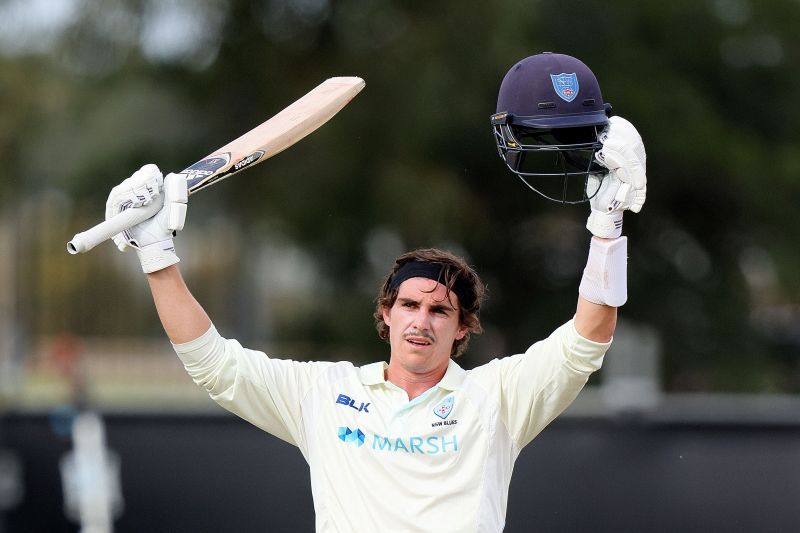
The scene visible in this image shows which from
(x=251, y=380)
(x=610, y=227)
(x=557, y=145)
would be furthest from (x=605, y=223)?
(x=251, y=380)

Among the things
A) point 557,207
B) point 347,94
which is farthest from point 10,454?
point 557,207

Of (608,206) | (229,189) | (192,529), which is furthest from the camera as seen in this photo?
(229,189)

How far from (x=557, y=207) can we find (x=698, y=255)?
1.35 meters

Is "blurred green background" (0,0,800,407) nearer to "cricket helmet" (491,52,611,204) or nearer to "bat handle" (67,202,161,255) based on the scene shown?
"cricket helmet" (491,52,611,204)

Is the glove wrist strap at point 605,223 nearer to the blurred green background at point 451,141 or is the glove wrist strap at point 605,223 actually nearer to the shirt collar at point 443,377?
the shirt collar at point 443,377

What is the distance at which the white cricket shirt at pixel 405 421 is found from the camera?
2.74 metres

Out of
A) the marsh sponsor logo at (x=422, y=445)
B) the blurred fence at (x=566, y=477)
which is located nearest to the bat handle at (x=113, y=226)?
the marsh sponsor logo at (x=422, y=445)

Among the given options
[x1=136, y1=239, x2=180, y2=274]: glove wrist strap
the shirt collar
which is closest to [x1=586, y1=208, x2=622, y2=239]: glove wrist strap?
the shirt collar

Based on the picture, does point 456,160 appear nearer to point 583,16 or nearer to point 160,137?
point 583,16

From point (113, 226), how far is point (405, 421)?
77 cm

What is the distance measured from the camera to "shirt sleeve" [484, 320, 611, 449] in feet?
9.01

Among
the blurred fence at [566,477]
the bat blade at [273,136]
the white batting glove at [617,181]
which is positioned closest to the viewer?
the white batting glove at [617,181]

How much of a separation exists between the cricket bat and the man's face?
0.54m

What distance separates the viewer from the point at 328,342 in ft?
39.2
